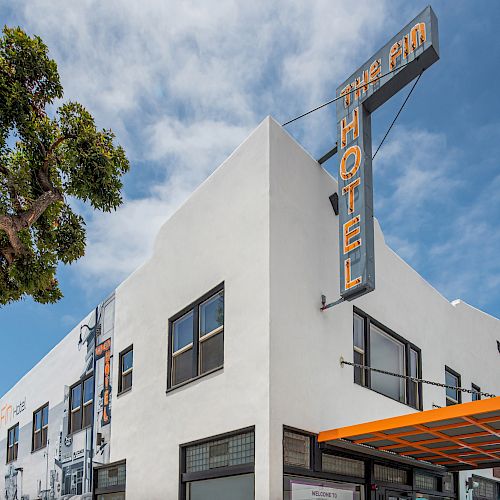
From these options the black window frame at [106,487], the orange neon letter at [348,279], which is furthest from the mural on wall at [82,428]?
the orange neon letter at [348,279]

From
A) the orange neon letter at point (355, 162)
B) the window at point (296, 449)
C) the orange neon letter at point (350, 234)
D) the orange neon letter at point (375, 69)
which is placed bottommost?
the window at point (296, 449)

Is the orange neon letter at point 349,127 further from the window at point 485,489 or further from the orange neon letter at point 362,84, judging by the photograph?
the window at point 485,489

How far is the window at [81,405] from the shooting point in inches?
740

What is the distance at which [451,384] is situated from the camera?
1889 cm

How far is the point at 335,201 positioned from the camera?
13.5m

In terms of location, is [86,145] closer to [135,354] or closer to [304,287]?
[304,287]

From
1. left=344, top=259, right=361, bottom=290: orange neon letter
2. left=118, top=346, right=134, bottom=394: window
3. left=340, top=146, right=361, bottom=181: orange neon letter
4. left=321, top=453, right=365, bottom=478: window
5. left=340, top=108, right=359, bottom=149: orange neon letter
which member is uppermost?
left=340, top=108, right=359, bottom=149: orange neon letter

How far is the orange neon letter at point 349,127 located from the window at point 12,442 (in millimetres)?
18965

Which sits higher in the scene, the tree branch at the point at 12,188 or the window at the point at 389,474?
the tree branch at the point at 12,188

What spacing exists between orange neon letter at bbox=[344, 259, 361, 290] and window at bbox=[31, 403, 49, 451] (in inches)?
557

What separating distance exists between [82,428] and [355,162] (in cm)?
1124

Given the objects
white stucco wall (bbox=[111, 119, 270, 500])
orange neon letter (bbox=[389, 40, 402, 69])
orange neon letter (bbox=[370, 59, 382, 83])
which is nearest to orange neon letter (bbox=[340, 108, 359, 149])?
orange neon letter (bbox=[370, 59, 382, 83])

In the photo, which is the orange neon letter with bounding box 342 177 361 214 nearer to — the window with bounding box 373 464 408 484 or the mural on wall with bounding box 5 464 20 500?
the window with bounding box 373 464 408 484

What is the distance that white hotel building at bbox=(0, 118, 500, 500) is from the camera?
11062mm
